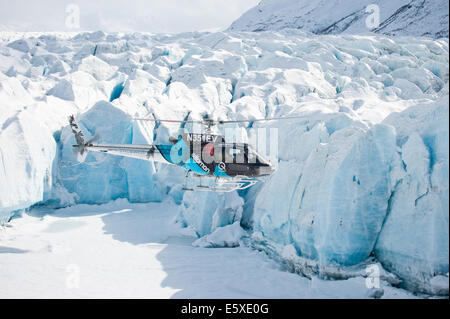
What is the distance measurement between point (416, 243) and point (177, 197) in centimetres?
1354

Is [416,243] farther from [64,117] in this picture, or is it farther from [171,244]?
[64,117]

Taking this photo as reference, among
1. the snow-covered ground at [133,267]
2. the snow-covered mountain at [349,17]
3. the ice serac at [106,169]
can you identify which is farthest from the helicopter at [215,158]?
the snow-covered mountain at [349,17]

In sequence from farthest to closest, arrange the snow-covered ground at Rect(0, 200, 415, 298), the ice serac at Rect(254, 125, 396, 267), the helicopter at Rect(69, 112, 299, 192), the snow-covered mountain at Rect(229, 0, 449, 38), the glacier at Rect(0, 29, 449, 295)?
the snow-covered mountain at Rect(229, 0, 449, 38) < the snow-covered ground at Rect(0, 200, 415, 298) < the ice serac at Rect(254, 125, 396, 267) < the helicopter at Rect(69, 112, 299, 192) < the glacier at Rect(0, 29, 449, 295)

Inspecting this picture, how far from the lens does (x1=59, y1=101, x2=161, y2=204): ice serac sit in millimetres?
18328

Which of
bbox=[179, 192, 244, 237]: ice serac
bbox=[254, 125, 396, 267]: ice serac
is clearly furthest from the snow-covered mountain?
bbox=[179, 192, 244, 237]: ice serac

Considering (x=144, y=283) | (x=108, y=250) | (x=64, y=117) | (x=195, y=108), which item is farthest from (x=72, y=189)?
(x=144, y=283)

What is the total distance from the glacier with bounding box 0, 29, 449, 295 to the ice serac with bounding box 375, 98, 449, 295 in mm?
32

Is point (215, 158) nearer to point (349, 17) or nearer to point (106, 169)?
point (106, 169)

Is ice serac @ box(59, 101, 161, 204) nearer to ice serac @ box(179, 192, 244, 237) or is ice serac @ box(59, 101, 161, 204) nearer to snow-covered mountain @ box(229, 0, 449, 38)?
ice serac @ box(179, 192, 244, 237)

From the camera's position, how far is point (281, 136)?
45.4 ft

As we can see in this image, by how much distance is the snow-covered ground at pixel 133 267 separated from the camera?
9242mm

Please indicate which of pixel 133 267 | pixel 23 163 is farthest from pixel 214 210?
pixel 23 163

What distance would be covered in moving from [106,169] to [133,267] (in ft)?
28.7
